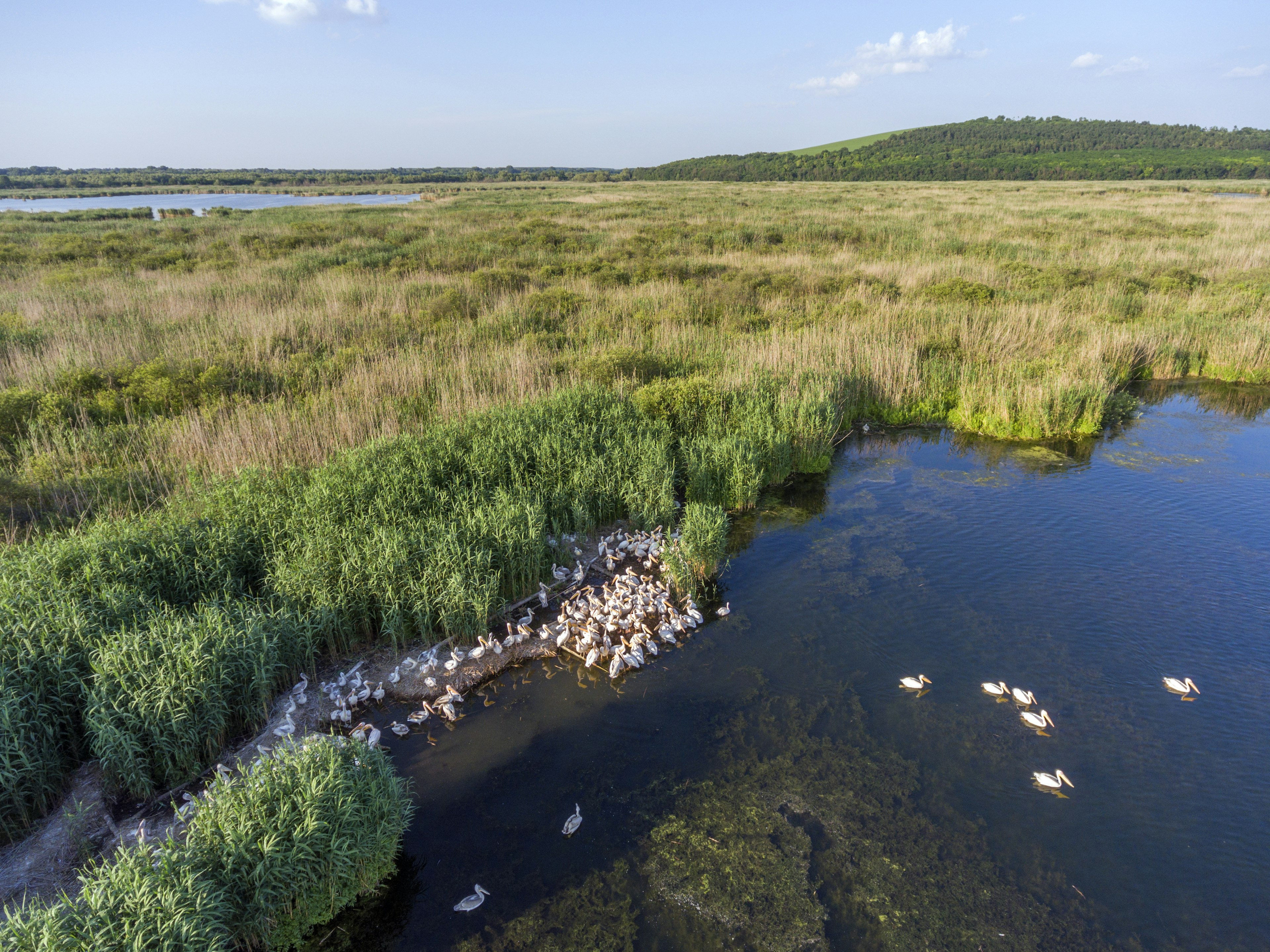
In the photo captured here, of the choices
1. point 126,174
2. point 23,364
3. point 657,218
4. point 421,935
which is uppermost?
point 126,174

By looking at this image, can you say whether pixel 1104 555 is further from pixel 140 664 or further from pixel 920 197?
pixel 920 197

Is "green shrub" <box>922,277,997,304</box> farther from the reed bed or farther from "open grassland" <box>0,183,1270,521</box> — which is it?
the reed bed

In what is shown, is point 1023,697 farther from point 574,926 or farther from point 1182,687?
point 574,926

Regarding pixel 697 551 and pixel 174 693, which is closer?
pixel 174 693

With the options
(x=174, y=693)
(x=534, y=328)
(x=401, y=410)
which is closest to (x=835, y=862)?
(x=174, y=693)

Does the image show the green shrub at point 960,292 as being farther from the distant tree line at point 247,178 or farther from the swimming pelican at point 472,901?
the distant tree line at point 247,178

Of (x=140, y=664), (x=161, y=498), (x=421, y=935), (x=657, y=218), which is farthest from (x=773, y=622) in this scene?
(x=657, y=218)
